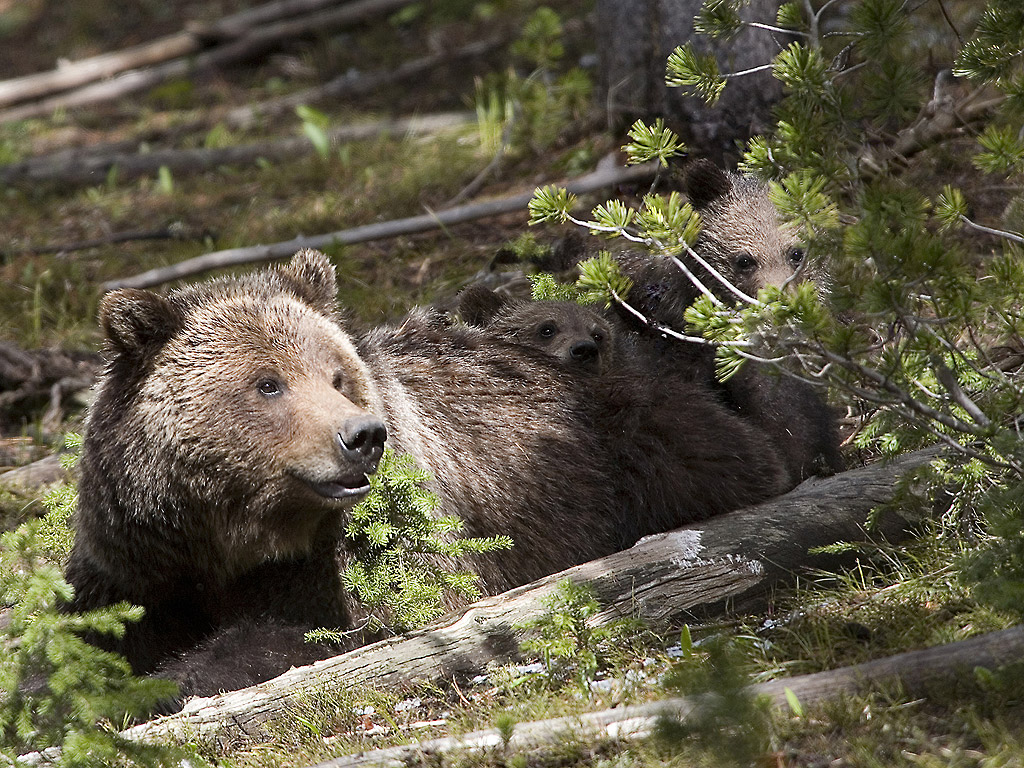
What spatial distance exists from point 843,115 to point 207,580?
3.01 m

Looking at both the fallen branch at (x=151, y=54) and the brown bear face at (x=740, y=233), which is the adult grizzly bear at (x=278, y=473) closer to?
the brown bear face at (x=740, y=233)

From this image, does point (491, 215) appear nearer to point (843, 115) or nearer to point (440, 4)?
point (843, 115)

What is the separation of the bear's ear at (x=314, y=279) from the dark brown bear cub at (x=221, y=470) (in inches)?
5.2

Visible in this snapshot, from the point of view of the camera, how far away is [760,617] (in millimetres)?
4098

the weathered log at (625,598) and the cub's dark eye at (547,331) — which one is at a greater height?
the cub's dark eye at (547,331)

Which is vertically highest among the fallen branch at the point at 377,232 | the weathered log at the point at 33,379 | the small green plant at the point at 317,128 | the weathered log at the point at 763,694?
the small green plant at the point at 317,128

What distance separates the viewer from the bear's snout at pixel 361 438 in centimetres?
387

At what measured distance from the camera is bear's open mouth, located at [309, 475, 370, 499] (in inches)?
156

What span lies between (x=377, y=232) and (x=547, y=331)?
2.21m

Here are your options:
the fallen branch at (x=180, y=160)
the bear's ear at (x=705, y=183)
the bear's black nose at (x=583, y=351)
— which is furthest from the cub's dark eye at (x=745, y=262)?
the fallen branch at (x=180, y=160)

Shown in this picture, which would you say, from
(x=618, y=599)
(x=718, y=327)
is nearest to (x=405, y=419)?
(x=618, y=599)

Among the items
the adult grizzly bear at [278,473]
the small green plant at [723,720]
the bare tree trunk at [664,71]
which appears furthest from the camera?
the bare tree trunk at [664,71]

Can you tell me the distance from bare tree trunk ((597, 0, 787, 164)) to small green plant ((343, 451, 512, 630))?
3.07 meters

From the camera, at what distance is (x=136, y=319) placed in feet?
13.9
